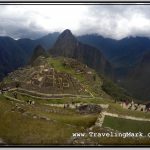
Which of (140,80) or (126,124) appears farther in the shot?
(140,80)

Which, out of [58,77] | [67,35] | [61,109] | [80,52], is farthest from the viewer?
[80,52]

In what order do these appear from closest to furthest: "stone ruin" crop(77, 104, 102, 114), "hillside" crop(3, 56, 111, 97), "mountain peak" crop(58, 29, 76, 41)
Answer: "stone ruin" crop(77, 104, 102, 114) < "mountain peak" crop(58, 29, 76, 41) < "hillside" crop(3, 56, 111, 97)

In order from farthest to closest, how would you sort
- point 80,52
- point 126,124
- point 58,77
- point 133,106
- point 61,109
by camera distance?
point 80,52
point 58,77
point 133,106
point 61,109
point 126,124

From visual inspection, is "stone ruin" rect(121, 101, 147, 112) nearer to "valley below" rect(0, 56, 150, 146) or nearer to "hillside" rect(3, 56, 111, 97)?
"valley below" rect(0, 56, 150, 146)

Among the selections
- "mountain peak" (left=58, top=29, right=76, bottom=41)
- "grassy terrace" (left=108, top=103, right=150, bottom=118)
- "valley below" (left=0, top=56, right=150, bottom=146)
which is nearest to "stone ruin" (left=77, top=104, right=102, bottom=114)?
"valley below" (left=0, top=56, right=150, bottom=146)

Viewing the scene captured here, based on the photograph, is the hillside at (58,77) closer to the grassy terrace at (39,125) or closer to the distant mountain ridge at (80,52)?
the distant mountain ridge at (80,52)

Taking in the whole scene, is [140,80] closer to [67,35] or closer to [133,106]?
[133,106]

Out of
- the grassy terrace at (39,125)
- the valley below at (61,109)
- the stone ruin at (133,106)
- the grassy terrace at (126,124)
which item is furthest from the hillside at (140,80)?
the grassy terrace at (39,125)

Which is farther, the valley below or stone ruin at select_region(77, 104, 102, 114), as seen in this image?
stone ruin at select_region(77, 104, 102, 114)

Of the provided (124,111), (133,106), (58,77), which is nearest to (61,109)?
(58,77)

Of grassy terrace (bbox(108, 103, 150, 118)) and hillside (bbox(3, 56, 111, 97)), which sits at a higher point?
hillside (bbox(3, 56, 111, 97))

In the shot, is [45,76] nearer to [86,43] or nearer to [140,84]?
[86,43]
